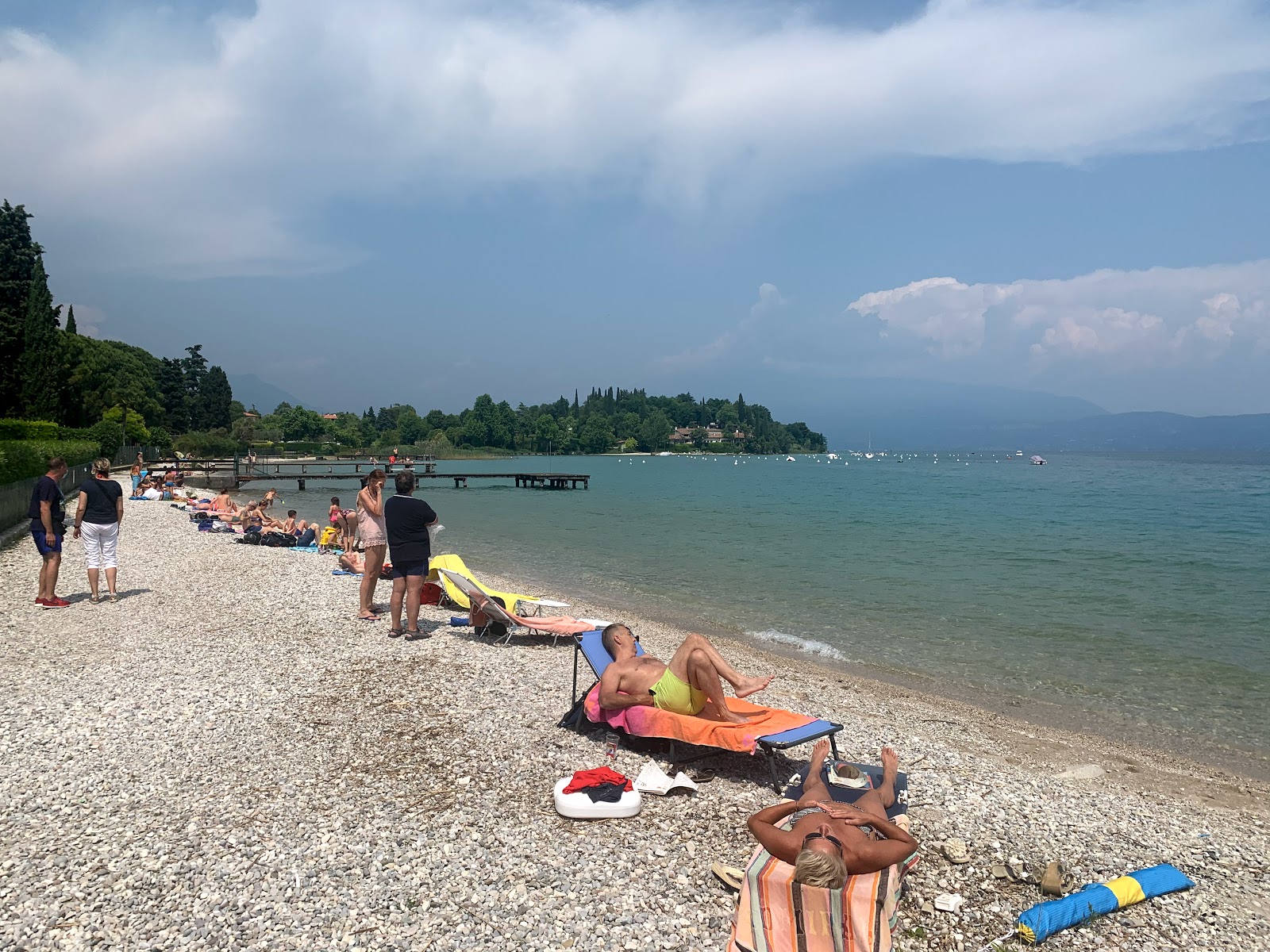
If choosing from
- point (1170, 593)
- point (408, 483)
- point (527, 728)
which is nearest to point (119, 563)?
point (408, 483)

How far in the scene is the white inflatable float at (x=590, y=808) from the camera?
4.71 meters

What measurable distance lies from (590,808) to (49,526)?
8825mm

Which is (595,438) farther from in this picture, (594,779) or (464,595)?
(594,779)

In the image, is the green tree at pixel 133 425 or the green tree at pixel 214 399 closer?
the green tree at pixel 133 425

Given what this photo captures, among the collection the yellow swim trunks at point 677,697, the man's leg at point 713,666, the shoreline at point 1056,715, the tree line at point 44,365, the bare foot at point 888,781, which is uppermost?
the tree line at point 44,365

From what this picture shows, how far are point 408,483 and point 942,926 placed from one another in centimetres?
696

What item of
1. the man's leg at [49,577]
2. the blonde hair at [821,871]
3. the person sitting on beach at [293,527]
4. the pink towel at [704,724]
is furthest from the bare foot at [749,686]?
the person sitting on beach at [293,527]

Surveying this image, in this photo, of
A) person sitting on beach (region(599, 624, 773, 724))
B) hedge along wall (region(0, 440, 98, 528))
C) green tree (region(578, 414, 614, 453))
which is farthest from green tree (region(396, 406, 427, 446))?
person sitting on beach (region(599, 624, 773, 724))

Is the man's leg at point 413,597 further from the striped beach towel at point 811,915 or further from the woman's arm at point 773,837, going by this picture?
the striped beach towel at point 811,915

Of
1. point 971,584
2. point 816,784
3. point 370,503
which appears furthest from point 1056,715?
point 971,584

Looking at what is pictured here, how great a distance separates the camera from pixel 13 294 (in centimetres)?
4297

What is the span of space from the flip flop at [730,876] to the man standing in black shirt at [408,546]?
18.4 feet

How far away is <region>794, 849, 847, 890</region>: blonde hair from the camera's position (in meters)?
3.31

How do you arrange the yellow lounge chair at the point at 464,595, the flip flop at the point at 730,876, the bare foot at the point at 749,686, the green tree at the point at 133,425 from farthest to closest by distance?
the green tree at the point at 133,425, the yellow lounge chair at the point at 464,595, the bare foot at the point at 749,686, the flip flop at the point at 730,876
